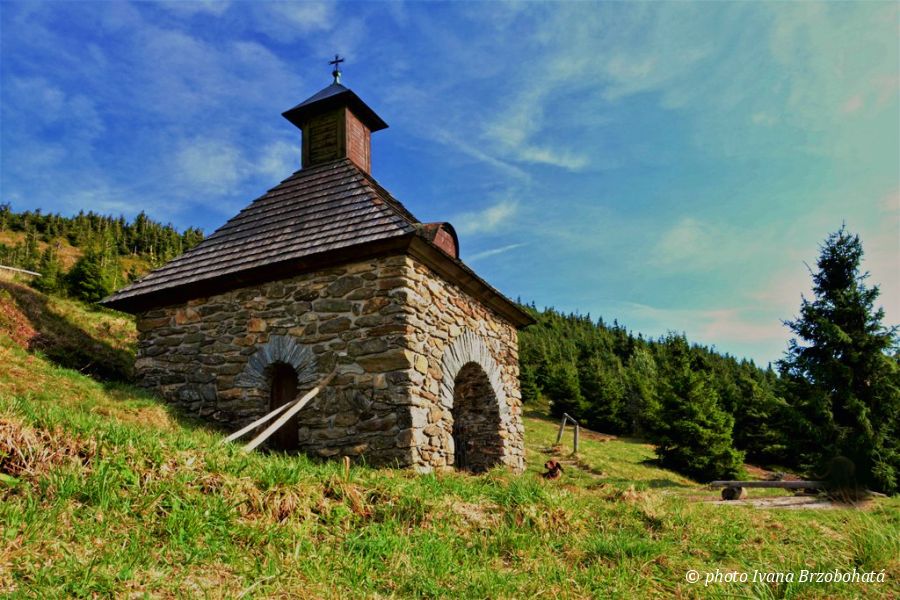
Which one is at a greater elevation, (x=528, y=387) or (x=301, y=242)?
(x=301, y=242)

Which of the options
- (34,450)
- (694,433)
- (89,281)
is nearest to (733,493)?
(34,450)

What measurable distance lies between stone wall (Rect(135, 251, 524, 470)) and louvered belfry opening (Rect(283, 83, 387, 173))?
445 cm

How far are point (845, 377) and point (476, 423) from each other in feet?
37.2

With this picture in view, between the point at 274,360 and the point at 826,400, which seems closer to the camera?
the point at 274,360

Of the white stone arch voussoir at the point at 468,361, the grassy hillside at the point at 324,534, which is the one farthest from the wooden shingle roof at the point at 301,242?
the grassy hillside at the point at 324,534

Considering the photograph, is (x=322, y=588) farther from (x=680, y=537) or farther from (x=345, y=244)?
(x=345, y=244)

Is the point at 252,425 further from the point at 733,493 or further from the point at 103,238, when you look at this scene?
the point at 103,238

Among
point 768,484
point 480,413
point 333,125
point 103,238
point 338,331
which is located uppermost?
point 103,238

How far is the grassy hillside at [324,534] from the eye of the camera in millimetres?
3145

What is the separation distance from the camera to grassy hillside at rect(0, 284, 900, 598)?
3145 mm

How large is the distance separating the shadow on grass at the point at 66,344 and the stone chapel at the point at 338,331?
1.18 m

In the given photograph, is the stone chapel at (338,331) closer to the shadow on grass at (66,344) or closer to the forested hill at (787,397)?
the shadow on grass at (66,344)

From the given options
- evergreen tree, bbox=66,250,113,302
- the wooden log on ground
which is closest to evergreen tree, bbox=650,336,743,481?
the wooden log on ground

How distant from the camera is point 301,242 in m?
9.02
